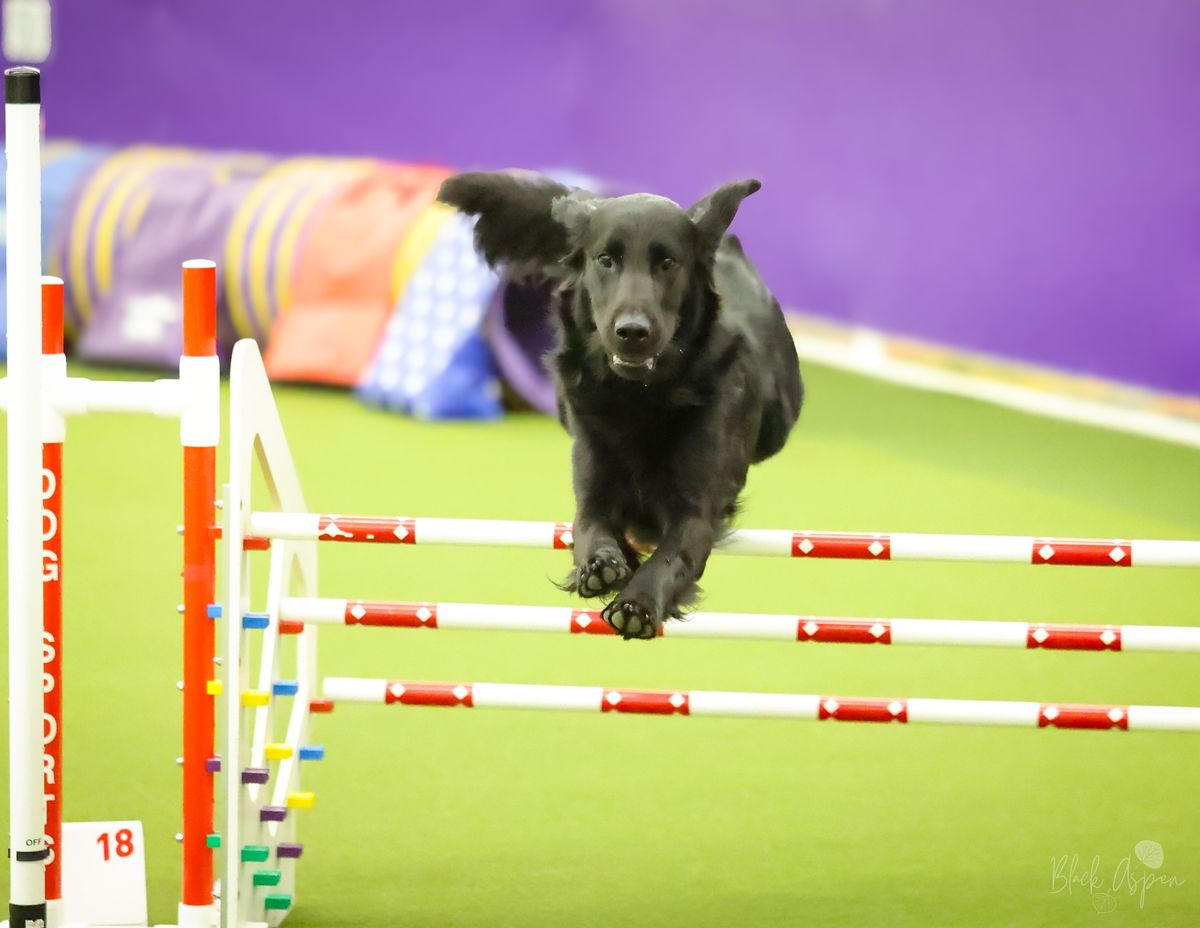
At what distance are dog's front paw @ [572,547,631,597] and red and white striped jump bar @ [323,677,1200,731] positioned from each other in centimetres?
26

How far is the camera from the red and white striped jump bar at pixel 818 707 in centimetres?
252

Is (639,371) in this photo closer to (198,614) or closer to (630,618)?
(630,618)

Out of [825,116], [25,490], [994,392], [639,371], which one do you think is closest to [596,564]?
[639,371]

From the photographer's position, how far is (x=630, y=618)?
227 centimetres

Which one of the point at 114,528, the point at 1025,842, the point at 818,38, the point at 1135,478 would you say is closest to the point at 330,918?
the point at 1025,842

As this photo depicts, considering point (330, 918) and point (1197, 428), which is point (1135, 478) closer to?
point (1197, 428)

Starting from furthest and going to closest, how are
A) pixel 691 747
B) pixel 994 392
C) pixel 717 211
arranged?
pixel 994 392, pixel 691 747, pixel 717 211

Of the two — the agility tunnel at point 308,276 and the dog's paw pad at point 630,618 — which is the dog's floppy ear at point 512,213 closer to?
the dog's paw pad at point 630,618

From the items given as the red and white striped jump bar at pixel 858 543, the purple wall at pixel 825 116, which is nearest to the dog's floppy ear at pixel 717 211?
the red and white striped jump bar at pixel 858 543

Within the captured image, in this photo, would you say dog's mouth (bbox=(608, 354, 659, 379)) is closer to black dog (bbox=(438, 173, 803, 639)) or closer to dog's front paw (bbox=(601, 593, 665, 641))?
black dog (bbox=(438, 173, 803, 639))

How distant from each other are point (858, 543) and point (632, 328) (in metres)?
0.45

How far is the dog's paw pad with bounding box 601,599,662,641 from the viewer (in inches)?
89.3

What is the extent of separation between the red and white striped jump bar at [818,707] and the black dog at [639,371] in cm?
21

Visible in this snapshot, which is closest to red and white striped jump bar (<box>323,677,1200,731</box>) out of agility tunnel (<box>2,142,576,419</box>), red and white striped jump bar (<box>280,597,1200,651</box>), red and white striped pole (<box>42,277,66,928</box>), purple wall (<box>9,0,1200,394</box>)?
red and white striped jump bar (<box>280,597,1200,651</box>)
